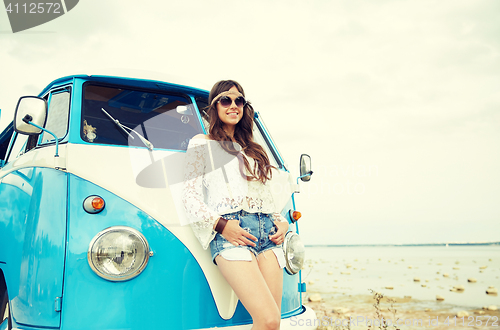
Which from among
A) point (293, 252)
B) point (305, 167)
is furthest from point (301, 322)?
point (305, 167)

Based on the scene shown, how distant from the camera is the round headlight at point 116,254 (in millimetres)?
2182

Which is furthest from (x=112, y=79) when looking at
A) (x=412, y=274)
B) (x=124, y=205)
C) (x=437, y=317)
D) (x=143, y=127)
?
(x=412, y=274)

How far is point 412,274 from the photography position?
9.33 metres

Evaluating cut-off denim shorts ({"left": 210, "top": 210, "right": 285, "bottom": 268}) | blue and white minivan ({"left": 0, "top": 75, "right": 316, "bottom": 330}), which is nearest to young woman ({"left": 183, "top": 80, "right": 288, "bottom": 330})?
cut-off denim shorts ({"left": 210, "top": 210, "right": 285, "bottom": 268})

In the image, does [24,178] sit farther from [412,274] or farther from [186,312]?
[412,274]

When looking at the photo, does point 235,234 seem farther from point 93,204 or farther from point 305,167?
point 305,167

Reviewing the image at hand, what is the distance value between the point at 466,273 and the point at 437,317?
489cm

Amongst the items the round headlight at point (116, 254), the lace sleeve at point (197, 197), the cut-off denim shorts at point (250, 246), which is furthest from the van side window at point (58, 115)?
the cut-off denim shorts at point (250, 246)

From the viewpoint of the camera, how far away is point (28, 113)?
2557 mm

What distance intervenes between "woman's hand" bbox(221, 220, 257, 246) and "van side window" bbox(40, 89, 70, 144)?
1.44m

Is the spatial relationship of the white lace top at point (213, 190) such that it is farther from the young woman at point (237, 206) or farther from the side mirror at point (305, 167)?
the side mirror at point (305, 167)

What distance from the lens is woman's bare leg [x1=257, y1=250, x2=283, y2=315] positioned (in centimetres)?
226

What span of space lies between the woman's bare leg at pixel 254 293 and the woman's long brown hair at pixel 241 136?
0.60 m

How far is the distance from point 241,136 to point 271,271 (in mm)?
948
